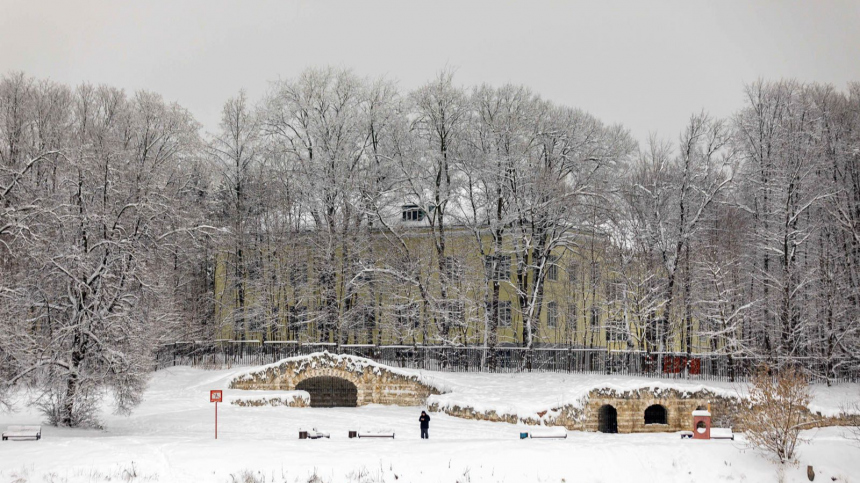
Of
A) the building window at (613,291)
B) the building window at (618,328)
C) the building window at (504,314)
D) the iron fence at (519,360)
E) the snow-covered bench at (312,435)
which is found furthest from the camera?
the building window at (504,314)

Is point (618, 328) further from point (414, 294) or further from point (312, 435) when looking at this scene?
point (312, 435)

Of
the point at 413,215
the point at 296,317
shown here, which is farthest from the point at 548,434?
the point at 413,215

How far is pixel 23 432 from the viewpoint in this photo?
74.1 feet

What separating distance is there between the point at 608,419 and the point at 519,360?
531 centimetres

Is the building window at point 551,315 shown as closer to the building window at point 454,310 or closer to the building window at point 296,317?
the building window at point 454,310

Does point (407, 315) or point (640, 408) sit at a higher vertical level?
point (407, 315)

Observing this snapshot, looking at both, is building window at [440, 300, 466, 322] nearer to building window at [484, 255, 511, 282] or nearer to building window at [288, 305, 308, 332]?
building window at [484, 255, 511, 282]

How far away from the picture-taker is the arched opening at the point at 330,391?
3731 cm

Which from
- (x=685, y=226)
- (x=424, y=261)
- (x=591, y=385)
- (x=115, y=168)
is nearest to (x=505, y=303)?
(x=424, y=261)

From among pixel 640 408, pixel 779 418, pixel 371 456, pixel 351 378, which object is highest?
pixel 779 418

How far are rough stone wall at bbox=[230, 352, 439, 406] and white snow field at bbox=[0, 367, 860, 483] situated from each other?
6.30 m

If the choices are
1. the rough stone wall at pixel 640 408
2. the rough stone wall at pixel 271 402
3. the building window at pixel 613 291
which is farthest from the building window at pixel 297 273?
the building window at pixel 613 291

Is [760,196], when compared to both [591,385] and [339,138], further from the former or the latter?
[339,138]

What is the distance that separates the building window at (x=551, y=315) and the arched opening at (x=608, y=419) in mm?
11199
